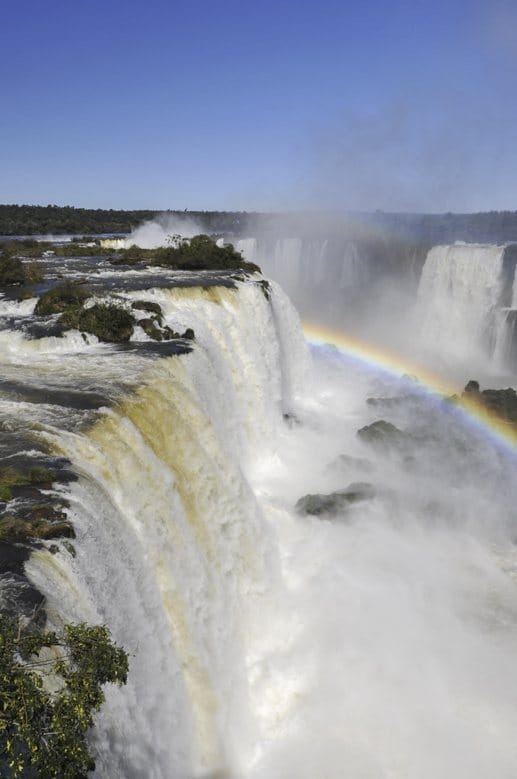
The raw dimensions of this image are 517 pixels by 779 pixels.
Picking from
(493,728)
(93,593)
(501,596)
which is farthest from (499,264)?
(93,593)

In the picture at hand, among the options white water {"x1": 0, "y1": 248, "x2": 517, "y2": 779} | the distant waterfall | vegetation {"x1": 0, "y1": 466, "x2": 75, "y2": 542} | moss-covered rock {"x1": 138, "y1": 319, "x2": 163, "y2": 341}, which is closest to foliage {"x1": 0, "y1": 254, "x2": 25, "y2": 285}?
white water {"x1": 0, "y1": 248, "x2": 517, "y2": 779}

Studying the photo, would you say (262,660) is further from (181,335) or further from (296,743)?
(181,335)

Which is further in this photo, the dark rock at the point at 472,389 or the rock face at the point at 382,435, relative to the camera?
the dark rock at the point at 472,389

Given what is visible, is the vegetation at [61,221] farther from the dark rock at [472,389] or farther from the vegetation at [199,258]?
the dark rock at [472,389]

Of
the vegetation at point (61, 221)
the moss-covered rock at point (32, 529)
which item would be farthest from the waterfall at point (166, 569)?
the vegetation at point (61, 221)

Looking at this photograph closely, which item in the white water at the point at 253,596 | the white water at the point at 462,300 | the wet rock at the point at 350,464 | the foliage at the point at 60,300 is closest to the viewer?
the white water at the point at 253,596

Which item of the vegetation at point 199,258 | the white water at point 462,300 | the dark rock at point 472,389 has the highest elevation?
the vegetation at point 199,258

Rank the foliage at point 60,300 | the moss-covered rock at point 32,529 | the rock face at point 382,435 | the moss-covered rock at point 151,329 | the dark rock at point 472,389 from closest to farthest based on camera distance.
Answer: the moss-covered rock at point 32,529
the moss-covered rock at point 151,329
the foliage at point 60,300
the rock face at point 382,435
the dark rock at point 472,389

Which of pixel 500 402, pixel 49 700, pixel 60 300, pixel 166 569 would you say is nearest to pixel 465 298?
pixel 500 402

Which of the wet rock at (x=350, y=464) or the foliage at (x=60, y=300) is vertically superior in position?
the foliage at (x=60, y=300)
